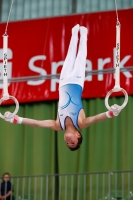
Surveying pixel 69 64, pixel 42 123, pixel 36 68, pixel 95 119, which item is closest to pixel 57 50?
pixel 36 68

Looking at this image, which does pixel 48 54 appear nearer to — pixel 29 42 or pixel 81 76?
pixel 29 42

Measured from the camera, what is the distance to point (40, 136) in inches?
347

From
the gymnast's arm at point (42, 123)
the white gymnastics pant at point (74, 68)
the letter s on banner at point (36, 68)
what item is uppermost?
the letter s on banner at point (36, 68)

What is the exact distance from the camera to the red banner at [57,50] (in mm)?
8523

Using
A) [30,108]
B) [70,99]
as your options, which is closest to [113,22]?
[30,108]

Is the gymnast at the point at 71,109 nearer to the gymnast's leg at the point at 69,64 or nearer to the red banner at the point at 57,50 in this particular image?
the gymnast's leg at the point at 69,64

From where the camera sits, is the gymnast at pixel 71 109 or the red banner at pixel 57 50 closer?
the gymnast at pixel 71 109

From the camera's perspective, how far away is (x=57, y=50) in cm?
888

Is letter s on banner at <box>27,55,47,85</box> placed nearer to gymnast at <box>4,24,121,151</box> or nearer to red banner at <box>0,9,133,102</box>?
red banner at <box>0,9,133,102</box>

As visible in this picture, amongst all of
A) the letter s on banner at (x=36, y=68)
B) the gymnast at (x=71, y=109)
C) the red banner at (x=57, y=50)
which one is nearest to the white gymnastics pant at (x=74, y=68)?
the gymnast at (x=71, y=109)

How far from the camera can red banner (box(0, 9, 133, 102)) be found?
8523 millimetres

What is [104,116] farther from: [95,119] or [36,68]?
[36,68]

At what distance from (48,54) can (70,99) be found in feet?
11.2

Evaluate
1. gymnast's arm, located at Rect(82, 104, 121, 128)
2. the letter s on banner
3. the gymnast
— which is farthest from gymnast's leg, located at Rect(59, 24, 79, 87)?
the letter s on banner
